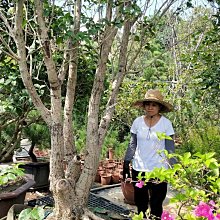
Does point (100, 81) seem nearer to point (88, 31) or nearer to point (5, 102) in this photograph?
point (88, 31)

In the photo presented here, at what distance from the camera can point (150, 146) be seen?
2.53 metres

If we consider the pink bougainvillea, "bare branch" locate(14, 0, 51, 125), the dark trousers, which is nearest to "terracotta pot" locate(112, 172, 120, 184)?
the dark trousers

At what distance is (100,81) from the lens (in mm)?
2432

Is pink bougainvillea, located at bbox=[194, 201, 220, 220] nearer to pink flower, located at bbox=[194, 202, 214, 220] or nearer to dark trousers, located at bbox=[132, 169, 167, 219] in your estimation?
pink flower, located at bbox=[194, 202, 214, 220]

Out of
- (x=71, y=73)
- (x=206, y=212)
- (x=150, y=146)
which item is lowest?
(x=206, y=212)

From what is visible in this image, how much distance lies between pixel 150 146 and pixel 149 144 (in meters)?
0.02

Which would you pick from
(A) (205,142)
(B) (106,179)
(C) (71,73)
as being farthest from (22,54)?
(B) (106,179)

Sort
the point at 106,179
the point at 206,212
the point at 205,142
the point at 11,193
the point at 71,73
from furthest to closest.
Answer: the point at 106,179 → the point at 205,142 → the point at 11,193 → the point at 71,73 → the point at 206,212

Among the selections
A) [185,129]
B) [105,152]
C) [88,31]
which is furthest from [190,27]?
[88,31]

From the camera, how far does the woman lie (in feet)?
8.20

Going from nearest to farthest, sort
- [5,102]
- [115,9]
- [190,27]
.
Answer: [115,9] < [5,102] < [190,27]

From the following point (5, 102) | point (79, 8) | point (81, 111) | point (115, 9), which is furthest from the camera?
point (81, 111)

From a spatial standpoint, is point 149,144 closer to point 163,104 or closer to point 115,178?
point 163,104

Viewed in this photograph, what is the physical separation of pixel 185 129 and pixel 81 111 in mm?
1876
